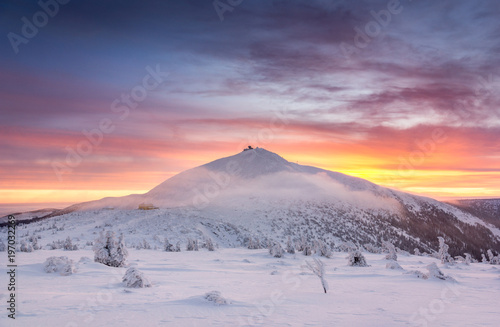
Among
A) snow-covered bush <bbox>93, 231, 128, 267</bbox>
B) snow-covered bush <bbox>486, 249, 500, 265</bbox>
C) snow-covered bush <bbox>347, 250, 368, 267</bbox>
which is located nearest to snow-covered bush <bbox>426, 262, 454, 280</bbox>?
snow-covered bush <bbox>347, 250, 368, 267</bbox>

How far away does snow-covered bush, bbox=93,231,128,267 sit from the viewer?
1681 cm

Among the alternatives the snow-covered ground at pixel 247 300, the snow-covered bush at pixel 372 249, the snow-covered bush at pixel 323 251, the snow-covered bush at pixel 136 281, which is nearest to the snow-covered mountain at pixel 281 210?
the snow-covered bush at pixel 372 249

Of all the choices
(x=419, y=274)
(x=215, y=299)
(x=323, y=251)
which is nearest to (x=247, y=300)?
(x=215, y=299)

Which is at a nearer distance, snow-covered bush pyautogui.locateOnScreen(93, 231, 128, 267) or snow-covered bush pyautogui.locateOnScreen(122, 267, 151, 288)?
snow-covered bush pyautogui.locateOnScreen(122, 267, 151, 288)

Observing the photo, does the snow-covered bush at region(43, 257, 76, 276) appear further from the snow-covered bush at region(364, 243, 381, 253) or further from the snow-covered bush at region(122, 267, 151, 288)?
the snow-covered bush at region(364, 243, 381, 253)

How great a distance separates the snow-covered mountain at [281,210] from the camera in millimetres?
45156

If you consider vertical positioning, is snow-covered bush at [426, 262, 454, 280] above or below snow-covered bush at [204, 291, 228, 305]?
below

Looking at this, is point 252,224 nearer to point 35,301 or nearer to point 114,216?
point 114,216

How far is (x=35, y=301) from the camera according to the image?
920cm

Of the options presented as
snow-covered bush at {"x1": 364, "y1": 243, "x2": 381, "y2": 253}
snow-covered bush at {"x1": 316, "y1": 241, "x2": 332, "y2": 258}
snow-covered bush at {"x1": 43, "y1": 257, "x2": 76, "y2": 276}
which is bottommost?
snow-covered bush at {"x1": 364, "y1": 243, "x2": 381, "y2": 253}

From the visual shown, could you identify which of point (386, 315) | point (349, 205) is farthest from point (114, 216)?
point (349, 205)

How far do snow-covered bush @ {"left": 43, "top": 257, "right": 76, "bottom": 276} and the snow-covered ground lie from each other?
25cm

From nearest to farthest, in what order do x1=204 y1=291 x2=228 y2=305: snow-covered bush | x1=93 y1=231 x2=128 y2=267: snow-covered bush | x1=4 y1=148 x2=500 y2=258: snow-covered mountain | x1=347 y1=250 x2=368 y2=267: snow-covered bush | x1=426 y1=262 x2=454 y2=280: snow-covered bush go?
x1=204 y1=291 x2=228 y2=305: snow-covered bush
x1=426 y1=262 x2=454 y2=280: snow-covered bush
x1=93 y1=231 x2=128 y2=267: snow-covered bush
x1=347 y1=250 x2=368 y2=267: snow-covered bush
x1=4 y1=148 x2=500 y2=258: snow-covered mountain

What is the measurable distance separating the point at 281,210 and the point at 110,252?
168 ft
